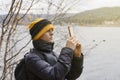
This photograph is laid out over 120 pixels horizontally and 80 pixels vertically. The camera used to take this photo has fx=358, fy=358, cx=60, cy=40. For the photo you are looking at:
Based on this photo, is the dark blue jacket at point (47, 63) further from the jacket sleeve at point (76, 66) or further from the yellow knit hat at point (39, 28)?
the jacket sleeve at point (76, 66)

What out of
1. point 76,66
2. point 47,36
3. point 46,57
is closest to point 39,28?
point 47,36

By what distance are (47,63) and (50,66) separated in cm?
3

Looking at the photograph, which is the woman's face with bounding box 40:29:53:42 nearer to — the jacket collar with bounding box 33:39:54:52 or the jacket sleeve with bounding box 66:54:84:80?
the jacket collar with bounding box 33:39:54:52

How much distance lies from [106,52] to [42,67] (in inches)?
1062

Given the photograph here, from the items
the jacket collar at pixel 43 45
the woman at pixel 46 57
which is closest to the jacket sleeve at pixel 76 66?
the woman at pixel 46 57

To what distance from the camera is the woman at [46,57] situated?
1.96 m

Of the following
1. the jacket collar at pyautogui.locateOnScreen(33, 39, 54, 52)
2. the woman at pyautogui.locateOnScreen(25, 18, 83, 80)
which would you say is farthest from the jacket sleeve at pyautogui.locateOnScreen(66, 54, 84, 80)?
the jacket collar at pyautogui.locateOnScreen(33, 39, 54, 52)

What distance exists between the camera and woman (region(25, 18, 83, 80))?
6.42ft

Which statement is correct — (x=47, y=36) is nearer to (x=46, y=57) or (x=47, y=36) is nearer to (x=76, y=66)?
(x=46, y=57)

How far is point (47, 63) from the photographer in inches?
79.4

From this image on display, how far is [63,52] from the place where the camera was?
198 cm

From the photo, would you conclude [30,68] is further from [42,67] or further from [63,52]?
[63,52]

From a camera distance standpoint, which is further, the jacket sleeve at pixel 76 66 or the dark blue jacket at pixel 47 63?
the jacket sleeve at pixel 76 66

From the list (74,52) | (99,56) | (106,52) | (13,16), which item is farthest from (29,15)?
(106,52)
